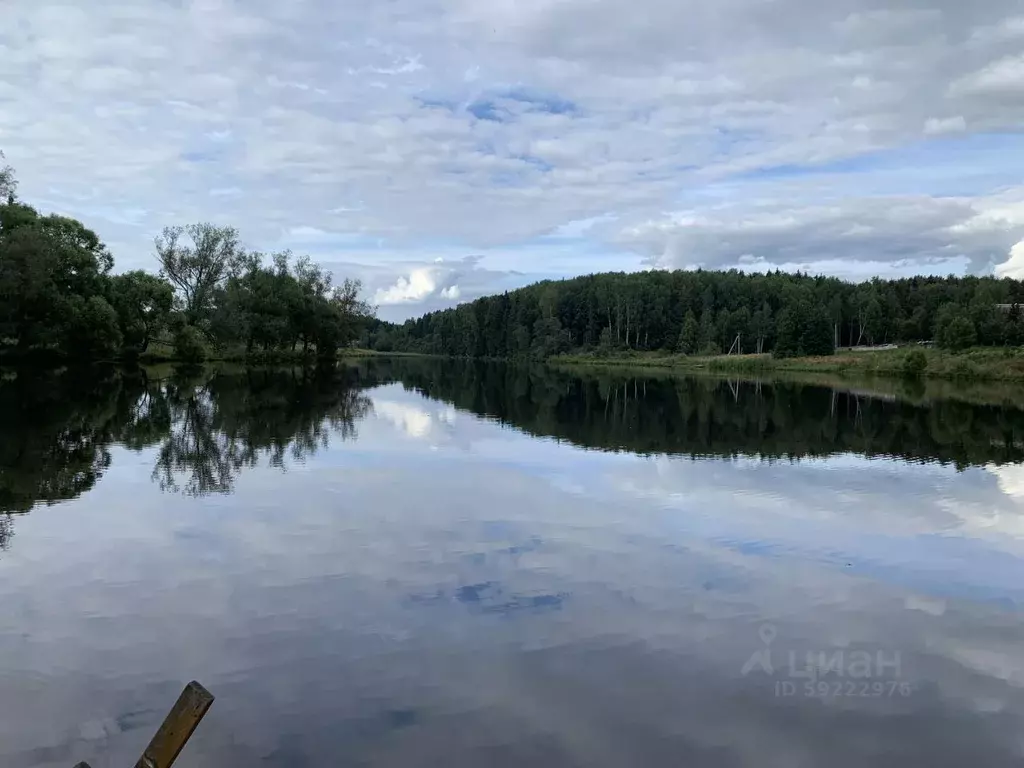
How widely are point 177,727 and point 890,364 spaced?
8463 cm

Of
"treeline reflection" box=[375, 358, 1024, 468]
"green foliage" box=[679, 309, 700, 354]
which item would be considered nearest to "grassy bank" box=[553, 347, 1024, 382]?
"green foliage" box=[679, 309, 700, 354]

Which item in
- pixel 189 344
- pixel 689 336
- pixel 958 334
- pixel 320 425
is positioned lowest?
pixel 320 425

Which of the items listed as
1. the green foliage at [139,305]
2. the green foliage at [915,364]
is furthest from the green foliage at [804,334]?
the green foliage at [139,305]

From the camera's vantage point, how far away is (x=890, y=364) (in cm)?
7731

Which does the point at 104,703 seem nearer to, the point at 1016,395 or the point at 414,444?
the point at 414,444

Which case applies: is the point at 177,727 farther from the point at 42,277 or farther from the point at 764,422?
the point at 42,277

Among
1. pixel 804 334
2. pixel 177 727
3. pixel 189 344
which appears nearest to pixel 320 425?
pixel 177 727

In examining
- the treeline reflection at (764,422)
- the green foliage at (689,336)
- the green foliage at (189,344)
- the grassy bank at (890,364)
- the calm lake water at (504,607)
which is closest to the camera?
the calm lake water at (504,607)

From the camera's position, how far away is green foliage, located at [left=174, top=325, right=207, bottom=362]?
6775 centimetres

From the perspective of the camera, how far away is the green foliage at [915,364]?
243 ft

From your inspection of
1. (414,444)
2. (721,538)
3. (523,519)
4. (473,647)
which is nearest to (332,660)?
(473,647)

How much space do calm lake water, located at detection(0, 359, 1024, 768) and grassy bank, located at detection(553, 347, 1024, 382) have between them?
58.3 m

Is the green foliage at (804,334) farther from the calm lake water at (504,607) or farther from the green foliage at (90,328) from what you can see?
the calm lake water at (504,607)

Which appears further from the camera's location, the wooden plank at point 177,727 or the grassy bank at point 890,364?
the grassy bank at point 890,364
